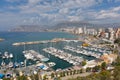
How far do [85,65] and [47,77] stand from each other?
5.54m

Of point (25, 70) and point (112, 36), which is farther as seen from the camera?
point (112, 36)

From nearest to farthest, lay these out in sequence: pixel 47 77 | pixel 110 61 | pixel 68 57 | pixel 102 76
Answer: pixel 102 76 < pixel 47 77 < pixel 110 61 < pixel 68 57

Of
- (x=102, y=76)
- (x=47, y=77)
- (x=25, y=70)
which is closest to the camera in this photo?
(x=102, y=76)

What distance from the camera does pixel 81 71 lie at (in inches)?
818

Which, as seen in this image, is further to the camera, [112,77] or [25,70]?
[25,70]

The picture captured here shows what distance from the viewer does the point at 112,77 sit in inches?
643

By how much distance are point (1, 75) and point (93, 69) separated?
28.6 feet

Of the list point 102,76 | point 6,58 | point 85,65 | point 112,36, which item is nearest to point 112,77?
point 102,76

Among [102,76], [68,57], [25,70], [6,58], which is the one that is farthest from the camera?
[6,58]

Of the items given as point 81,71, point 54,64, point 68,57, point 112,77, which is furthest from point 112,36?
point 112,77

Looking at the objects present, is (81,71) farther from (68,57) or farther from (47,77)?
(68,57)

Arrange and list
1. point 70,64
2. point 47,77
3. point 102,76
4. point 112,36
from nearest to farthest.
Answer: point 102,76
point 47,77
point 70,64
point 112,36

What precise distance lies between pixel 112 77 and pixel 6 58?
19.7 m

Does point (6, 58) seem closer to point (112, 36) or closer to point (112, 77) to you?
point (112, 77)
